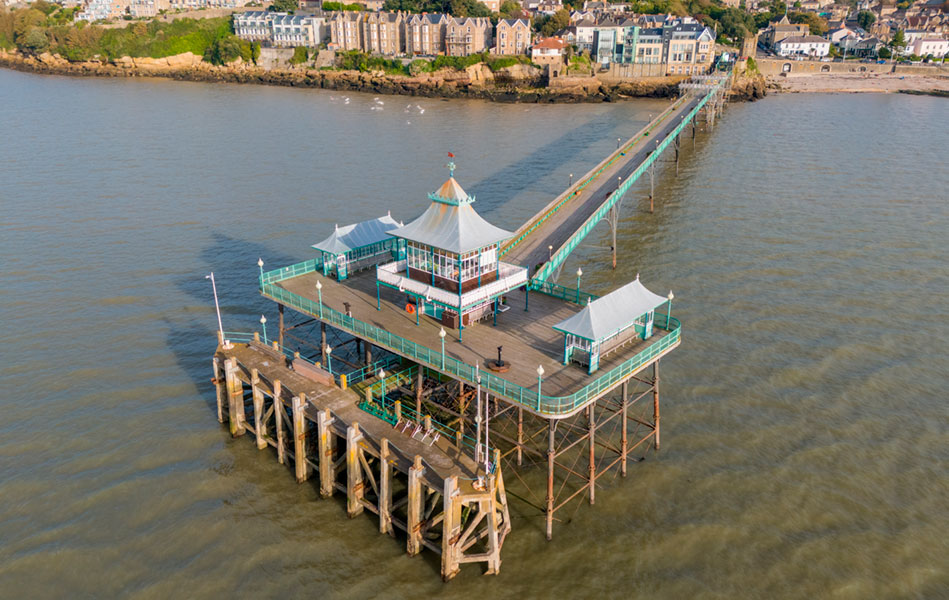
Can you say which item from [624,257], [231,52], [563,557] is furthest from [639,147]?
[231,52]

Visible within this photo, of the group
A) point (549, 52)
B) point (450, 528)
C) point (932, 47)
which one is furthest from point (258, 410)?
point (932, 47)

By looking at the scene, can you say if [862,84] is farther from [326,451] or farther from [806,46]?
[326,451]

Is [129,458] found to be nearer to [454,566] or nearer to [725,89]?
[454,566]

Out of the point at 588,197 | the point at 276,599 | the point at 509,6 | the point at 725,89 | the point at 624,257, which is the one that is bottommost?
the point at 276,599

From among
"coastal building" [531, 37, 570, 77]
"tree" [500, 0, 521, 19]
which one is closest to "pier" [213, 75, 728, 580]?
"coastal building" [531, 37, 570, 77]

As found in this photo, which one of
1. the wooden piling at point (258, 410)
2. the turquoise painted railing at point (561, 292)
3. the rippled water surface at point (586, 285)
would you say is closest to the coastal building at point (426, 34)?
the rippled water surface at point (586, 285)

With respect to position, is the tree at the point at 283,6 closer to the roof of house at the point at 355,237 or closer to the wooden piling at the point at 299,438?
the roof of house at the point at 355,237

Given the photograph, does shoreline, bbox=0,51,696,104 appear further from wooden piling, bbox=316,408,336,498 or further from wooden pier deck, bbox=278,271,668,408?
wooden piling, bbox=316,408,336,498
